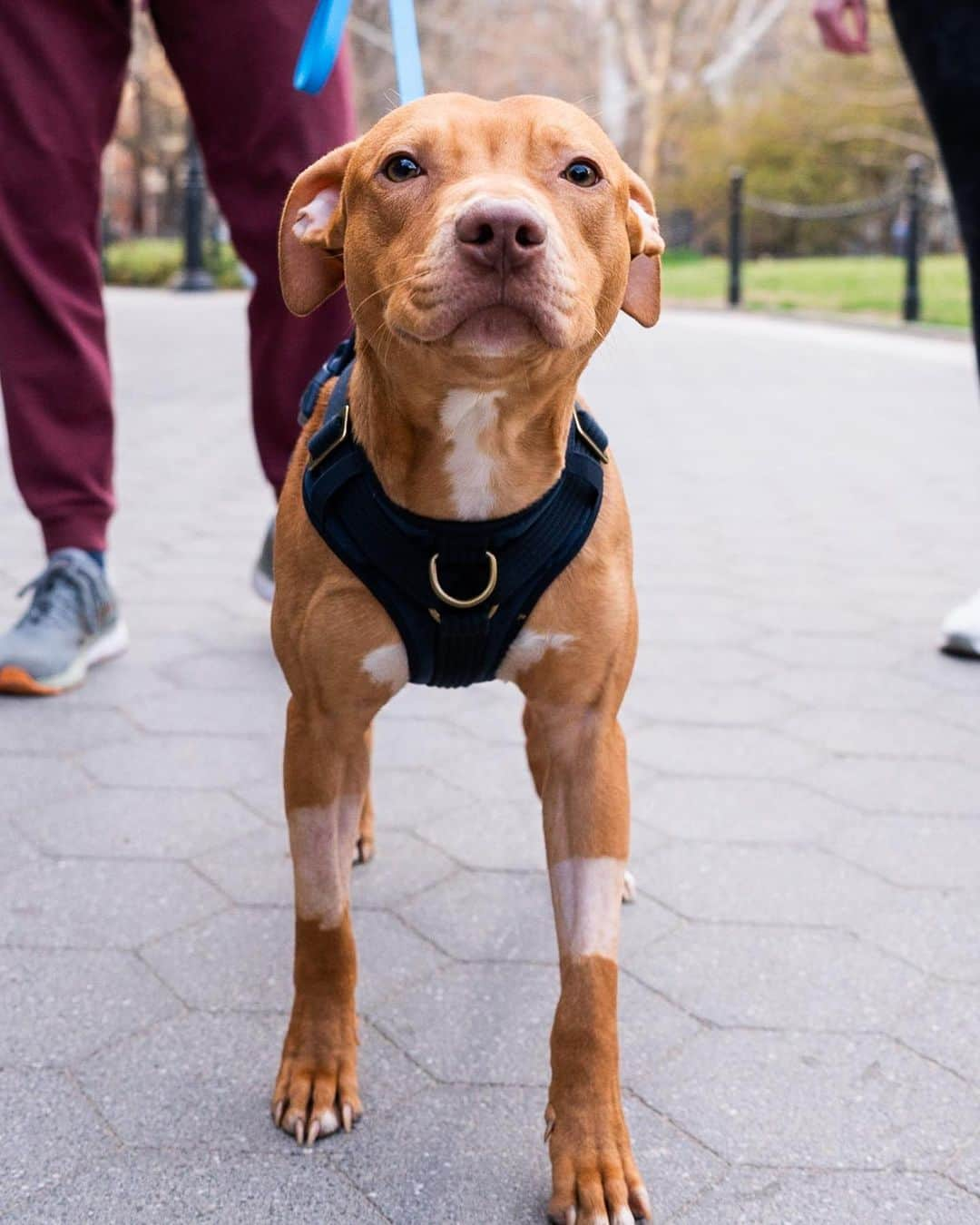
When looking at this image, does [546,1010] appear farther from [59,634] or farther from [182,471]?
[182,471]

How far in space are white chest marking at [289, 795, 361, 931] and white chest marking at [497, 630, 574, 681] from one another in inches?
13.8

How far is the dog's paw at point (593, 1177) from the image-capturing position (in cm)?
196

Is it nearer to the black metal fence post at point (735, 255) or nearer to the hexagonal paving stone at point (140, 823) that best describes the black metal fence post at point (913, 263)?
the black metal fence post at point (735, 255)

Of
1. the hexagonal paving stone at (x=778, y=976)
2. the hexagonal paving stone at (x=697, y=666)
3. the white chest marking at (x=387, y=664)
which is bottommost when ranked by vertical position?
the hexagonal paving stone at (x=697, y=666)

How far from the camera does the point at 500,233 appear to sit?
1848 millimetres

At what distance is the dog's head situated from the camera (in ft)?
6.15

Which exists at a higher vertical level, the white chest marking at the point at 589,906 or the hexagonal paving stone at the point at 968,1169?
the white chest marking at the point at 589,906

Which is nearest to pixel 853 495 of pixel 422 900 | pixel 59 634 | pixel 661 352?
pixel 59 634

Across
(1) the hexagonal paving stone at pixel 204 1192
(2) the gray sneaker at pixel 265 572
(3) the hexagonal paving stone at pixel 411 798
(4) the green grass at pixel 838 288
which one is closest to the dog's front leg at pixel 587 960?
(1) the hexagonal paving stone at pixel 204 1192

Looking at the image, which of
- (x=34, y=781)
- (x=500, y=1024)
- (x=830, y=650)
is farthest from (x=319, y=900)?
(x=830, y=650)

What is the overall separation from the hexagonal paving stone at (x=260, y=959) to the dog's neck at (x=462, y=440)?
2.88 ft

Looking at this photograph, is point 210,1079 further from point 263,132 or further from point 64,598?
point 263,132

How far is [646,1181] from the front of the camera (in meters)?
2.05

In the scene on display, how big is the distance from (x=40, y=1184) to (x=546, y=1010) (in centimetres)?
85
